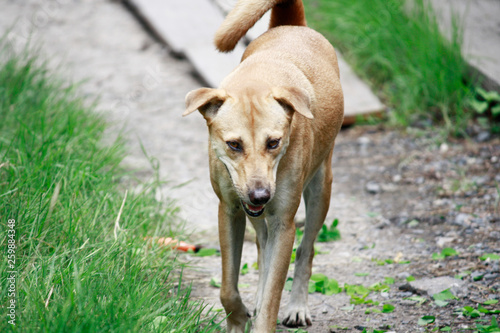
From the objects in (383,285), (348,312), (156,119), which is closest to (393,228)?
(383,285)

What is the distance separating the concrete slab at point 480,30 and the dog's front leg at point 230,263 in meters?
4.11

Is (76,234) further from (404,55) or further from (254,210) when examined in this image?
(404,55)

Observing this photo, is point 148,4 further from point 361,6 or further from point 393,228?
point 393,228

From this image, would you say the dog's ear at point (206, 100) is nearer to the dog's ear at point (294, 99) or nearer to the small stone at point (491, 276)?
the dog's ear at point (294, 99)

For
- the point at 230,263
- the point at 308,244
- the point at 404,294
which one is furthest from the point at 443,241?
the point at 230,263

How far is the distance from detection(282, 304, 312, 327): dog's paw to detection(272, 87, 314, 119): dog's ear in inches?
53.6

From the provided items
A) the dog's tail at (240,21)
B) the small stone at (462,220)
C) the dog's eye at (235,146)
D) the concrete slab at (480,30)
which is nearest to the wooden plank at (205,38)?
the concrete slab at (480,30)

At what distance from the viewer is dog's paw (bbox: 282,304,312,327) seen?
4.00 meters

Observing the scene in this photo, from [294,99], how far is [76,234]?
160 centimetres

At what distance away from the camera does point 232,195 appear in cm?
357

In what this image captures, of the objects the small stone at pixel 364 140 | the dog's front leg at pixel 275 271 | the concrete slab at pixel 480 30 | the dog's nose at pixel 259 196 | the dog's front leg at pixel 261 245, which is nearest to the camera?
the dog's nose at pixel 259 196

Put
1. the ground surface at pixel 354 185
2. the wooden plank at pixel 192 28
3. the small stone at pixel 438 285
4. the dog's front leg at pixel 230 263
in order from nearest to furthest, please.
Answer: the dog's front leg at pixel 230 263
the small stone at pixel 438 285
the ground surface at pixel 354 185
the wooden plank at pixel 192 28

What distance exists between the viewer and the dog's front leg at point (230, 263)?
3652 millimetres

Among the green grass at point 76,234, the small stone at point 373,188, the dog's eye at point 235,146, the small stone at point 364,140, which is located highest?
the dog's eye at point 235,146
